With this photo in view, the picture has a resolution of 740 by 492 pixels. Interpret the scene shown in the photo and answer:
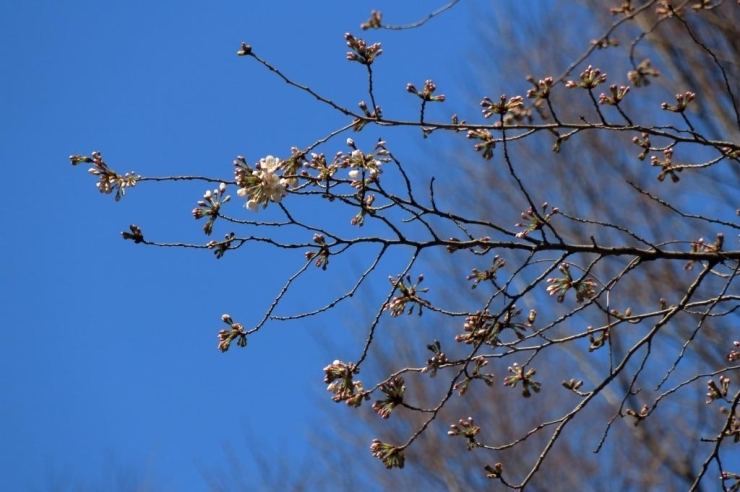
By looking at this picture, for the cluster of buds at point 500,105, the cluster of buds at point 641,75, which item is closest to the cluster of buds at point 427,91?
the cluster of buds at point 500,105

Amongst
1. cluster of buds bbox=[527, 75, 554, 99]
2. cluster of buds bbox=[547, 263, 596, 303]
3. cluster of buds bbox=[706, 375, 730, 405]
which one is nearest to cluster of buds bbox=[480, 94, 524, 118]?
cluster of buds bbox=[527, 75, 554, 99]

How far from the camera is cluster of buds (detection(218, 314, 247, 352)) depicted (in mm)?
2215

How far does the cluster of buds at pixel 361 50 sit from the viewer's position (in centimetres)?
211

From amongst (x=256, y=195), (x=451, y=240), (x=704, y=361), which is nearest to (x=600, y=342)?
(x=451, y=240)

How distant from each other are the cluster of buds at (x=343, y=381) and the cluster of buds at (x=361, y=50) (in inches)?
29.7

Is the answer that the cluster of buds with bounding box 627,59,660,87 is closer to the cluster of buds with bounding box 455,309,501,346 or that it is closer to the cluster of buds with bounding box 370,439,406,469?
the cluster of buds with bounding box 455,309,501,346

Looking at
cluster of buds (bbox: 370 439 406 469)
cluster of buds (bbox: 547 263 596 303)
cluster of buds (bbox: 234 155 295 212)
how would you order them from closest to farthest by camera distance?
cluster of buds (bbox: 234 155 295 212)
cluster of buds (bbox: 370 439 406 469)
cluster of buds (bbox: 547 263 596 303)

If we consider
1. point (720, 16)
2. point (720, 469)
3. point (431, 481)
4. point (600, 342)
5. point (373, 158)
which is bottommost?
point (720, 469)

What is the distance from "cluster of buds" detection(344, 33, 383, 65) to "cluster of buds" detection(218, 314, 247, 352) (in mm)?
735

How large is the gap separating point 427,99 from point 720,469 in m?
1.24

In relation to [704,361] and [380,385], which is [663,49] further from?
[380,385]

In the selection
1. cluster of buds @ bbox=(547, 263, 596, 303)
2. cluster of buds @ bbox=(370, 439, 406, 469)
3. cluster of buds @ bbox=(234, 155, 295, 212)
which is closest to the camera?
cluster of buds @ bbox=(234, 155, 295, 212)

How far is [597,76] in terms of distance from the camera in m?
2.19

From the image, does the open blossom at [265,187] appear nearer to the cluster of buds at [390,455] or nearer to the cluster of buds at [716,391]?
the cluster of buds at [390,455]
